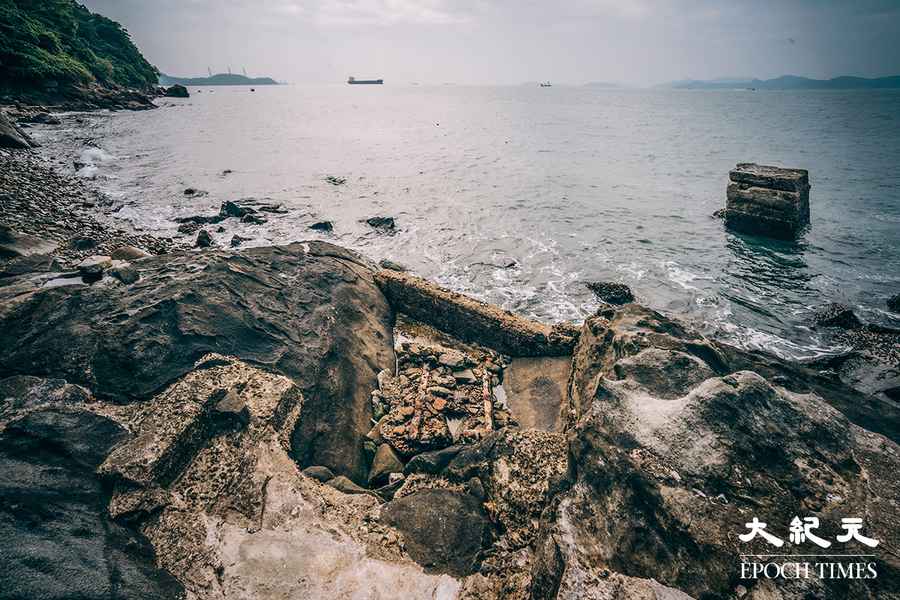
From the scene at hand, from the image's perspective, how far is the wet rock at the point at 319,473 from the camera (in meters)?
4.91

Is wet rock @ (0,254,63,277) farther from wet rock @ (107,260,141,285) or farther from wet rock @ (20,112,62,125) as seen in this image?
wet rock @ (20,112,62,125)

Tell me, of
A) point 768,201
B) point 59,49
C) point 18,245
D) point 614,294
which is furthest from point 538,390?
point 59,49

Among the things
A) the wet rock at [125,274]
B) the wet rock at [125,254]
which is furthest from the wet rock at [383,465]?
the wet rock at [125,254]

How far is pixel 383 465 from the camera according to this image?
5914 millimetres

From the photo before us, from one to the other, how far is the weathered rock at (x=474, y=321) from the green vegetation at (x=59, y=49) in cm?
5262

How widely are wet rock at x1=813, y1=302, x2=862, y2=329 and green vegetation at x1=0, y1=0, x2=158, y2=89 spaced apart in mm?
63515

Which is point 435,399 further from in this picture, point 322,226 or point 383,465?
point 322,226

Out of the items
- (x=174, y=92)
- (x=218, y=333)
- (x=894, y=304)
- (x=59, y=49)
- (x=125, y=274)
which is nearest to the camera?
(x=218, y=333)

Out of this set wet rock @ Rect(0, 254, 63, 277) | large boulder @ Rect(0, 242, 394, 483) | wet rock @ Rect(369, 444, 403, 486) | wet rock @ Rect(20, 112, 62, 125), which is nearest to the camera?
large boulder @ Rect(0, 242, 394, 483)

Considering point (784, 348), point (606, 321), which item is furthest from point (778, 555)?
point (784, 348)

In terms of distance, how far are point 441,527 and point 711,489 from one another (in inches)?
113

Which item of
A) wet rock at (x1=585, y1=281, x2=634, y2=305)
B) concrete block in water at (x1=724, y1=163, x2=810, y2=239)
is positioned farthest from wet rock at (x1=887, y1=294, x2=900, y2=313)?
wet rock at (x1=585, y1=281, x2=634, y2=305)

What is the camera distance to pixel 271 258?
8.79m

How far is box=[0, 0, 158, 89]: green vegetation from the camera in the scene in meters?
37.0
